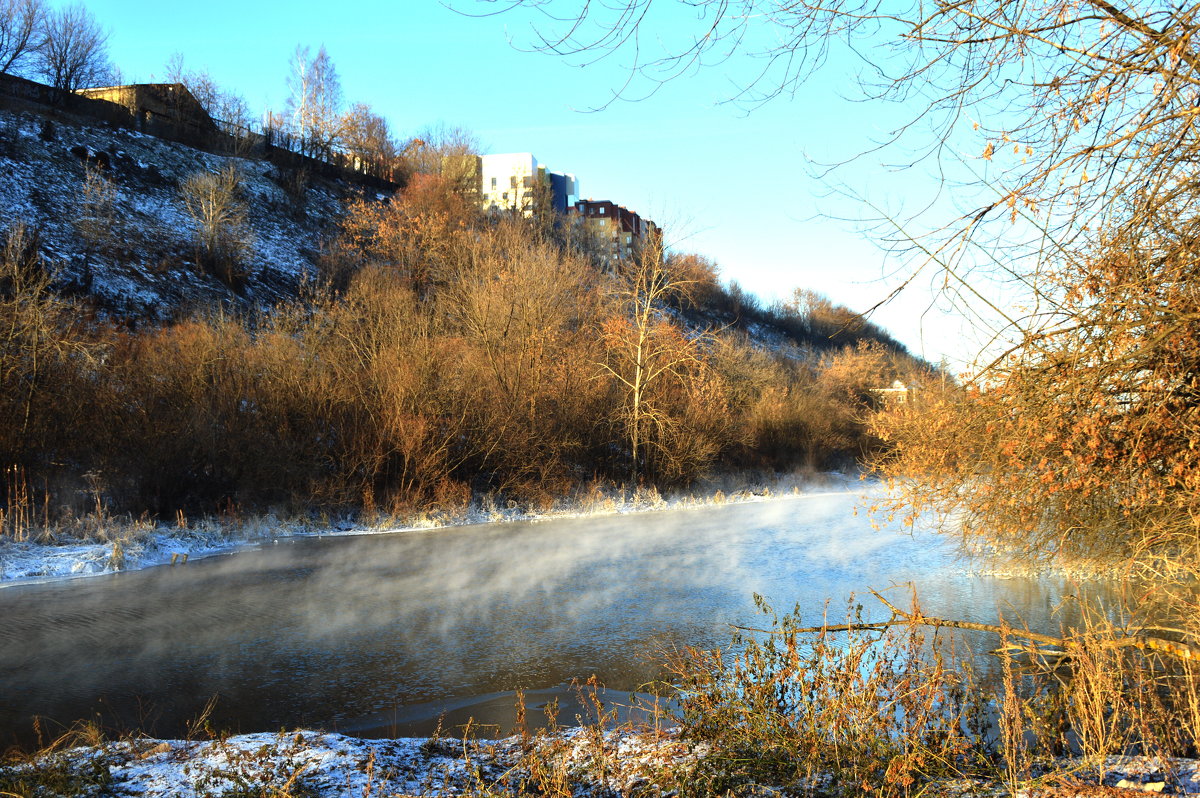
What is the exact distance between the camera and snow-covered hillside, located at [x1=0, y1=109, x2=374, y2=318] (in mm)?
31359

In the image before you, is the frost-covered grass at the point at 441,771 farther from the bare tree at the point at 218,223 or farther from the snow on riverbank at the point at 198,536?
the bare tree at the point at 218,223

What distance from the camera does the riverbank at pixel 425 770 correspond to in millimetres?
4484

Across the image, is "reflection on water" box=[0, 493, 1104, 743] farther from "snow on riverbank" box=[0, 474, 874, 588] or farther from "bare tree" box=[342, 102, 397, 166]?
"bare tree" box=[342, 102, 397, 166]

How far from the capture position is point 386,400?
21047 mm

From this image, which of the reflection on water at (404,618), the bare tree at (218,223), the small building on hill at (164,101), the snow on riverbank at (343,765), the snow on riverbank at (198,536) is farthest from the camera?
the small building on hill at (164,101)

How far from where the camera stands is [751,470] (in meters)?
32.6

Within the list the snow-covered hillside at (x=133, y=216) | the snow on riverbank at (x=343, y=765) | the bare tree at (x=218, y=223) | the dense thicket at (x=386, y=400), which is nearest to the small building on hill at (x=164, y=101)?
the snow-covered hillside at (x=133, y=216)

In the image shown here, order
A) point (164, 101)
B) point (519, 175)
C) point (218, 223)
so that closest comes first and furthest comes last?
point (218, 223), point (164, 101), point (519, 175)

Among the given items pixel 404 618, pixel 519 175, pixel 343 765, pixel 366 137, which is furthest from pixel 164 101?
pixel 343 765

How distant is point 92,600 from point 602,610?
6.71 metres

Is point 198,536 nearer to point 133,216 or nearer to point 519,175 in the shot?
point 133,216

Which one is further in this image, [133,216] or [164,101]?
[164,101]

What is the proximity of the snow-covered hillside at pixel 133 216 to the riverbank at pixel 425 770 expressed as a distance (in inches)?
1116

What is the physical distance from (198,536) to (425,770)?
1230 centimetres
